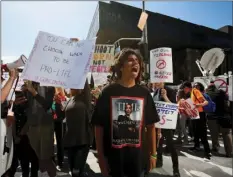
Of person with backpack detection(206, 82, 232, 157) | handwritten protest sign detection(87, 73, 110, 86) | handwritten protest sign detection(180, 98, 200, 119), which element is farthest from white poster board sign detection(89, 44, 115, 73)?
person with backpack detection(206, 82, 232, 157)

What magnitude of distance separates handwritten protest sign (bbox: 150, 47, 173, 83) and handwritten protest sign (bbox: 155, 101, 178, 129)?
388mm

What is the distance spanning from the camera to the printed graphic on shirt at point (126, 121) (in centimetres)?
247

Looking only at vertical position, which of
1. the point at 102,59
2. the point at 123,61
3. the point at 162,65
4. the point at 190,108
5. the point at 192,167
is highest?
the point at 102,59

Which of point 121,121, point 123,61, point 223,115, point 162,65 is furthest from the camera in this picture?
point 223,115

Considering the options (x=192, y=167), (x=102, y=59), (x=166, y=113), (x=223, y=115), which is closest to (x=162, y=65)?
(x=166, y=113)

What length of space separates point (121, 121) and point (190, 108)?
12.7 ft

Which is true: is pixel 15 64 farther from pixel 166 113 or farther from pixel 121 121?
pixel 166 113

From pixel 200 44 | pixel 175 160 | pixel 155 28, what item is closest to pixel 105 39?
pixel 155 28

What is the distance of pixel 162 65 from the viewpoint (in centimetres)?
466

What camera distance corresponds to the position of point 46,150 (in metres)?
3.93

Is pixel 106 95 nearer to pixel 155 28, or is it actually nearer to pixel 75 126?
pixel 75 126

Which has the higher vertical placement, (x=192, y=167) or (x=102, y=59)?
(x=102, y=59)

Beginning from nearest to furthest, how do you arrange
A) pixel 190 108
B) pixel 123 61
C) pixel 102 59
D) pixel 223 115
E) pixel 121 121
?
pixel 121 121 < pixel 123 61 < pixel 190 108 < pixel 223 115 < pixel 102 59

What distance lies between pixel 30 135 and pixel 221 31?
28.0 meters
